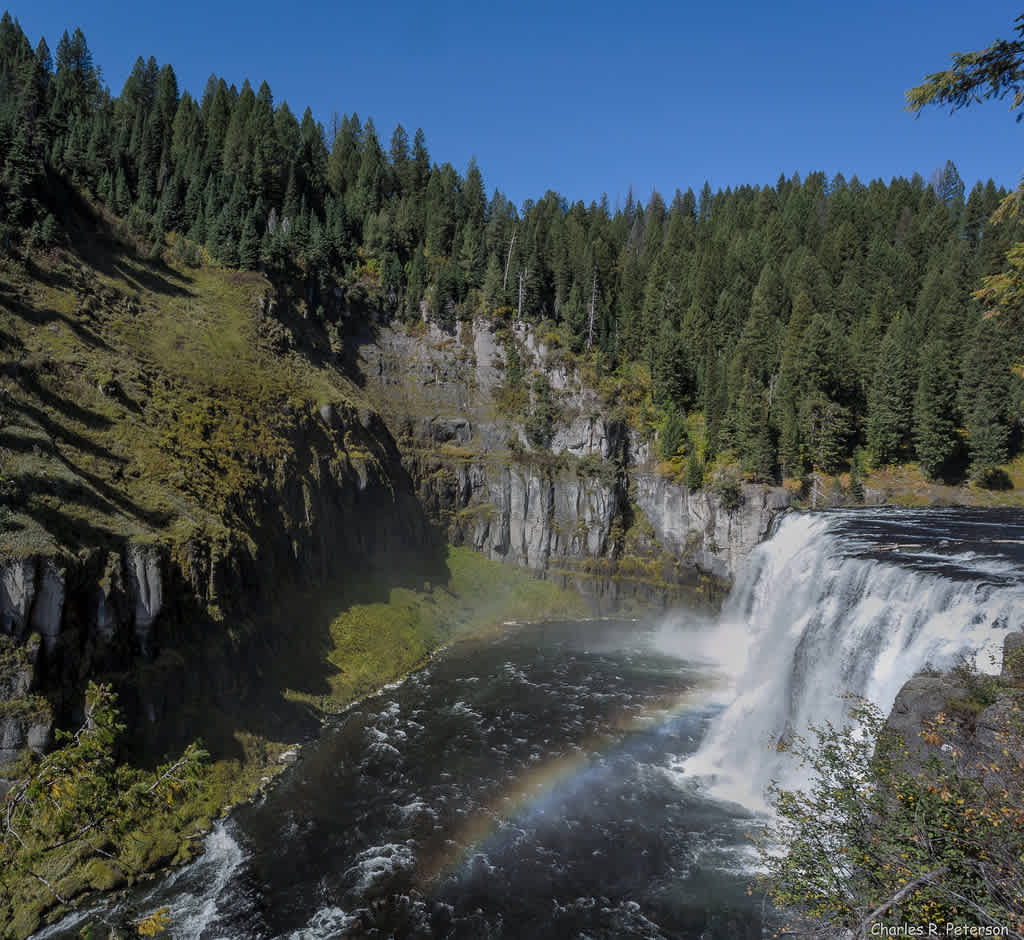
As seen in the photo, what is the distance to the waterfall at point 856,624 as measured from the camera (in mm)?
22109

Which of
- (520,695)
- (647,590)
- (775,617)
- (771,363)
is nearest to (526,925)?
(520,695)

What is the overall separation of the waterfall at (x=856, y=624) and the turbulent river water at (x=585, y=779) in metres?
0.10

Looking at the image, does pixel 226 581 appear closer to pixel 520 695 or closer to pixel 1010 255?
pixel 520 695

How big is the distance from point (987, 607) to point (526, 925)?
19.9 metres

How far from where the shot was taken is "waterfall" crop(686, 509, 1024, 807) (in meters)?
22.1

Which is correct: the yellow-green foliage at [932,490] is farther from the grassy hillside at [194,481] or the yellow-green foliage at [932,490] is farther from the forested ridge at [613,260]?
the grassy hillside at [194,481]

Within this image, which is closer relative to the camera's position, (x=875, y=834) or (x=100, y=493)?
(x=875, y=834)

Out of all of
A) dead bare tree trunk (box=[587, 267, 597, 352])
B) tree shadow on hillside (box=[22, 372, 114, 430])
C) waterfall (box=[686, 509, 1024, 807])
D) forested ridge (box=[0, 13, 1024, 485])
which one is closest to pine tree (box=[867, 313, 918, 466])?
forested ridge (box=[0, 13, 1024, 485])

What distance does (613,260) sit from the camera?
8744 cm

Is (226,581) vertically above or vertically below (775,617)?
above

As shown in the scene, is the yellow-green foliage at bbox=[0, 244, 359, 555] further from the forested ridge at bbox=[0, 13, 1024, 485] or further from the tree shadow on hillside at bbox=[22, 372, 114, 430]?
the forested ridge at bbox=[0, 13, 1024, 485]

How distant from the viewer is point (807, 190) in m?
105

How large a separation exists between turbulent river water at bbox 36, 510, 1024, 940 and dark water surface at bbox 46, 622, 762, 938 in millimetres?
83

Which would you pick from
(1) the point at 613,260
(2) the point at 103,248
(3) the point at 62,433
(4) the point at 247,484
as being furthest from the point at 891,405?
(2) the point at 103,248
